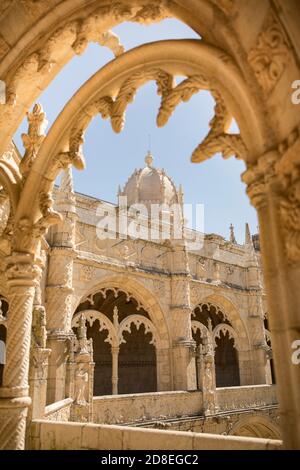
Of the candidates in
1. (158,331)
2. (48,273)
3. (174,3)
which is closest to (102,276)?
(48,273)

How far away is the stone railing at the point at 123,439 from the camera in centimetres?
255

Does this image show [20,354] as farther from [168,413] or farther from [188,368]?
[188,368]

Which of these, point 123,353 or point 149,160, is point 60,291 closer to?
point 123,353

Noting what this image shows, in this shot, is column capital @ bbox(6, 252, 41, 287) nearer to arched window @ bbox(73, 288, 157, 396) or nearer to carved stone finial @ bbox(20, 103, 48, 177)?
carved stone finial @ bbox(20, 103, 48, 177)

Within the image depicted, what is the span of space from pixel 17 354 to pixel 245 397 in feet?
34.8

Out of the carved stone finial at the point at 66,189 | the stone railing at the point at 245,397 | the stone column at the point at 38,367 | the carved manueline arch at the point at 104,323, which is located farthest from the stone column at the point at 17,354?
the stone railing at the point at 245,397

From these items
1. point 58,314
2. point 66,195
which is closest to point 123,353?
point 58,314

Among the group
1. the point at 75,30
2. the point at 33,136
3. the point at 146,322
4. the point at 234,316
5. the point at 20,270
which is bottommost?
the point at 20,270

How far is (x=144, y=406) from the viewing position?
364 inches

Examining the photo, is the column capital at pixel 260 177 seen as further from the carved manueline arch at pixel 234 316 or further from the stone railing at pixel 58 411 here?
the carved manueline arch at pixel 234 316

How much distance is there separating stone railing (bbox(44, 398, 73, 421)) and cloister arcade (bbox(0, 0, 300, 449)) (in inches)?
111

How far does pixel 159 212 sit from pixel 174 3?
16563mm

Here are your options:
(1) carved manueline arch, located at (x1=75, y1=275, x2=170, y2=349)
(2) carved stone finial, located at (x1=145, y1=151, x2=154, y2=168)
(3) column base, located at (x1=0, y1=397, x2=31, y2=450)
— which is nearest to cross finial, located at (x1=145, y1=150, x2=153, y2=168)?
A: (2) carved stone finial, located at (x1=145, y1=151, x2=154, y2=168)

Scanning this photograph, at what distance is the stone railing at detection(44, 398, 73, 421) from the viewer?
562 centimetres
